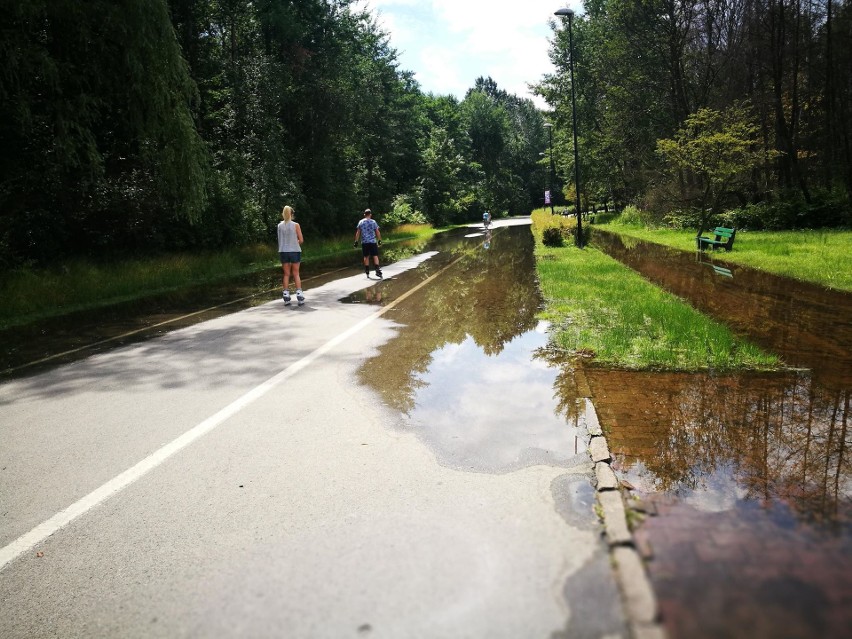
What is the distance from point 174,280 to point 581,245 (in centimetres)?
1586

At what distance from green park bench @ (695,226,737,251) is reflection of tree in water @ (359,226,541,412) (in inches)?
289

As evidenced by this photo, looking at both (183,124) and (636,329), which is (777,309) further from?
(183,124)

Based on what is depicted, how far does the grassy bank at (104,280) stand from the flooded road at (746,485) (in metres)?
12.3

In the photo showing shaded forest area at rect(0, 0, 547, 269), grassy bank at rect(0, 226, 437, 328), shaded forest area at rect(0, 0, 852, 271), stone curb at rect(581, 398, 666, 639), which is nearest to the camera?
stone curb at rect(581, 398, 666, 639)

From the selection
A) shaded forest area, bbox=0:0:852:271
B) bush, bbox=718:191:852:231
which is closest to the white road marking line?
shaded forest area, bbox=0:0:852:271

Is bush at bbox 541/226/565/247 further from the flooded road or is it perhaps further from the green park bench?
the flooded road

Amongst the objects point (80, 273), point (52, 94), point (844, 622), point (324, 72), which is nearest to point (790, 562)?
point (844, 622)

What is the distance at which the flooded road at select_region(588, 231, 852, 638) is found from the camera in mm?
2395

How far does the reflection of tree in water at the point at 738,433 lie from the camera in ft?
11.6

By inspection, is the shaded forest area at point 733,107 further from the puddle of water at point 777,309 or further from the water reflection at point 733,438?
the water reflection at point 733,438

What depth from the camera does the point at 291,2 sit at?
Result: 28.2 meters

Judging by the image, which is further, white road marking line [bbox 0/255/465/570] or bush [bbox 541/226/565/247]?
bush [bbox 541/226/565/247]

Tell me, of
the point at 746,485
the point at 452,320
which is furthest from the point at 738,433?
the point at 452,320

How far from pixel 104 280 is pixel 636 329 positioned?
46.2 feet
